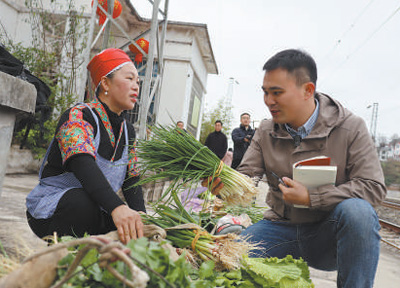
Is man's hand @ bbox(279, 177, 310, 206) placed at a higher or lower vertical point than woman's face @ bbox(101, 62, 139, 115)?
lower

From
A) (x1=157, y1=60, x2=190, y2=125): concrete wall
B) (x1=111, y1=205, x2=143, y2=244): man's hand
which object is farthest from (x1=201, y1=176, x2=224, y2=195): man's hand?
(x1=157, y1=60, x2=190, y2=125): concrete wall

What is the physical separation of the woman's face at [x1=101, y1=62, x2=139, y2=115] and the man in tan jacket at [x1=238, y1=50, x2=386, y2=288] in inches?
30.8

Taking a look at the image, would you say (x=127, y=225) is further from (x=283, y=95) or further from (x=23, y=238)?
(x=23, y=238)

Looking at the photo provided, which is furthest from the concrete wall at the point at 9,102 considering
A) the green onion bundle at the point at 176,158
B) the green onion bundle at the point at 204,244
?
the green onion bundle at the point at 204,244

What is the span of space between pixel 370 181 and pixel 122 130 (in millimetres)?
1414

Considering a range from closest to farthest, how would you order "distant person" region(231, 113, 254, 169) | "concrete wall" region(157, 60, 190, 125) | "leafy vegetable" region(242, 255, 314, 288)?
"leafy vegetable" region(242, 255, 314, 288), "distant person" region(231, 113, 254, 169), "concrete wall" region(157, 60, 190, 125)

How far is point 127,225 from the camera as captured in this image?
4.33 feet

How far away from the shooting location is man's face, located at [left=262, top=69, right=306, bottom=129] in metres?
1.85

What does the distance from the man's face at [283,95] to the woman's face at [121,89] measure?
0.77m

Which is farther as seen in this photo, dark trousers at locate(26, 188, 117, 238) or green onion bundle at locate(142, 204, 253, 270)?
dark trousers at locate(26, 188, 117, 238)

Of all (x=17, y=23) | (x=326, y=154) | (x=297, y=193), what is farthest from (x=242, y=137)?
(x=17, y=23)

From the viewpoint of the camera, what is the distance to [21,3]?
9.97 meters

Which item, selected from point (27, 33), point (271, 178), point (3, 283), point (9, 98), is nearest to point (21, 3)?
point (27, 33)

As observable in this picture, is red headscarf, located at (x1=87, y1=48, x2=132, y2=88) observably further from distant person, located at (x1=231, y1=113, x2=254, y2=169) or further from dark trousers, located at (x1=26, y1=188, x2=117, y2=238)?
distant person, located at (x1=231, y1=113, x2=254, y2=169)
